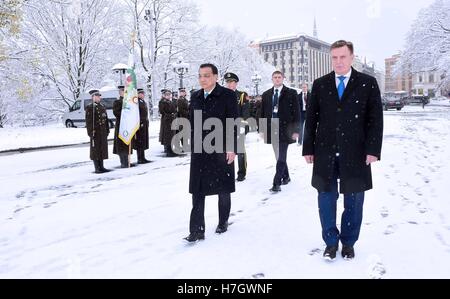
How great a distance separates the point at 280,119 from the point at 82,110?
859 inches

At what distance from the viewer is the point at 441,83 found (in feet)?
124

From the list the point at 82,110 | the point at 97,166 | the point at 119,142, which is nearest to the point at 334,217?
the point at 97,166

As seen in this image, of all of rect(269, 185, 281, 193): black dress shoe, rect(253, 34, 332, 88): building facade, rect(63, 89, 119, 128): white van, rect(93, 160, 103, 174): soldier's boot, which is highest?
rect(253, 34, 332, 88): building facade

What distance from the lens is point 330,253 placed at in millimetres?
3703

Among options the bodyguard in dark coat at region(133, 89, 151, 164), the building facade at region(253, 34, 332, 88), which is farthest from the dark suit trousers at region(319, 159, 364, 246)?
the building facade at region(253, 34, 332, 88)

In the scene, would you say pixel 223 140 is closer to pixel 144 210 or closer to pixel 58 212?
pixel 144 210

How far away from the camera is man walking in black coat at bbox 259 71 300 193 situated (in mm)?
6395

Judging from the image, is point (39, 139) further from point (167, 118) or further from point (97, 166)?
point (97, 166)

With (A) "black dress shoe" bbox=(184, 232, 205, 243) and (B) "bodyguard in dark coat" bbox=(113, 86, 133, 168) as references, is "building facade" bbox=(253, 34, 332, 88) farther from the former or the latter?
(A) "black dress shoe" bbox=(184, 232, 205, 243)

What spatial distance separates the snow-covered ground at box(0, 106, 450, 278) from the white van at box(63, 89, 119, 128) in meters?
17.8

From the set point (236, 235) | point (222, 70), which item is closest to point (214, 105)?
point (236, 235)

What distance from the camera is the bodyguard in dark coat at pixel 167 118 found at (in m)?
11.5

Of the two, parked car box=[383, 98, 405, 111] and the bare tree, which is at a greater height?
the bare tree
